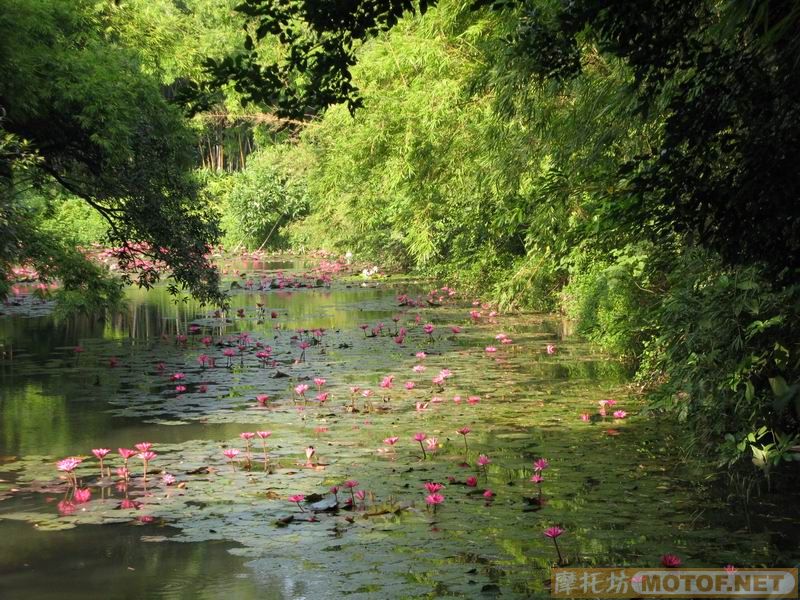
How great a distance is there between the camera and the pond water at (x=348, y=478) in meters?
4.70

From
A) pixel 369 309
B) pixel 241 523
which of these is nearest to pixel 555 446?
pixel 241 523

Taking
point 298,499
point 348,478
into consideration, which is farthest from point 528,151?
point 298,499

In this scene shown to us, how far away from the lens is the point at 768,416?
560cm

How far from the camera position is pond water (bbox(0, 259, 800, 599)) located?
4699 mm

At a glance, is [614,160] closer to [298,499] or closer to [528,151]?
[528,151]

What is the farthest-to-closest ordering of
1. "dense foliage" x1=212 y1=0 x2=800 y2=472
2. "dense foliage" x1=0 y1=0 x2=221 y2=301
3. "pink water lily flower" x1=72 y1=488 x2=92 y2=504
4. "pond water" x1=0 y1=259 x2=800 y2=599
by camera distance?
"dense foliage" x1=0 y1=0 x2=221 y2=301 → "pink water lily flower" x1=72 y1=488 x2=92 y2=504 → "pond water" x1=0 y1=259 x2=800 y2=599 → "dense foliage" x1=212 y1=0 x2=800 y2=472

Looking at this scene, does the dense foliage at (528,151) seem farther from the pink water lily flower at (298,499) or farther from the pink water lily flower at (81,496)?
the pink water lily flower at (81,496)

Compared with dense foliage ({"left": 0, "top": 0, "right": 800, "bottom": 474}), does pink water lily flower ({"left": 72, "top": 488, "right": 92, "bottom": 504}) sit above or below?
below

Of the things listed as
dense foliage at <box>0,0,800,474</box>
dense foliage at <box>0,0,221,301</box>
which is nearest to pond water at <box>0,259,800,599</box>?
dense foliage at <box>0,0,800,474</box>

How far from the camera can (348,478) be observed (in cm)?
627

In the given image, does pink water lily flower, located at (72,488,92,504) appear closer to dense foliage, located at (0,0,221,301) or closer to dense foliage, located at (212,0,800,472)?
dense foliage, located at (212,0,800,472)

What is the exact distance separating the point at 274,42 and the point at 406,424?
72.6 ft

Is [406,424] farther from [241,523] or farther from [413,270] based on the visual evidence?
[413,270]

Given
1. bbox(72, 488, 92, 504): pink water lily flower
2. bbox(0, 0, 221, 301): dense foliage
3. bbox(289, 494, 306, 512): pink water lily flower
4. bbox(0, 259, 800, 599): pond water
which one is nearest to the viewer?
bbox(0, 259, 800, 599): pond water
